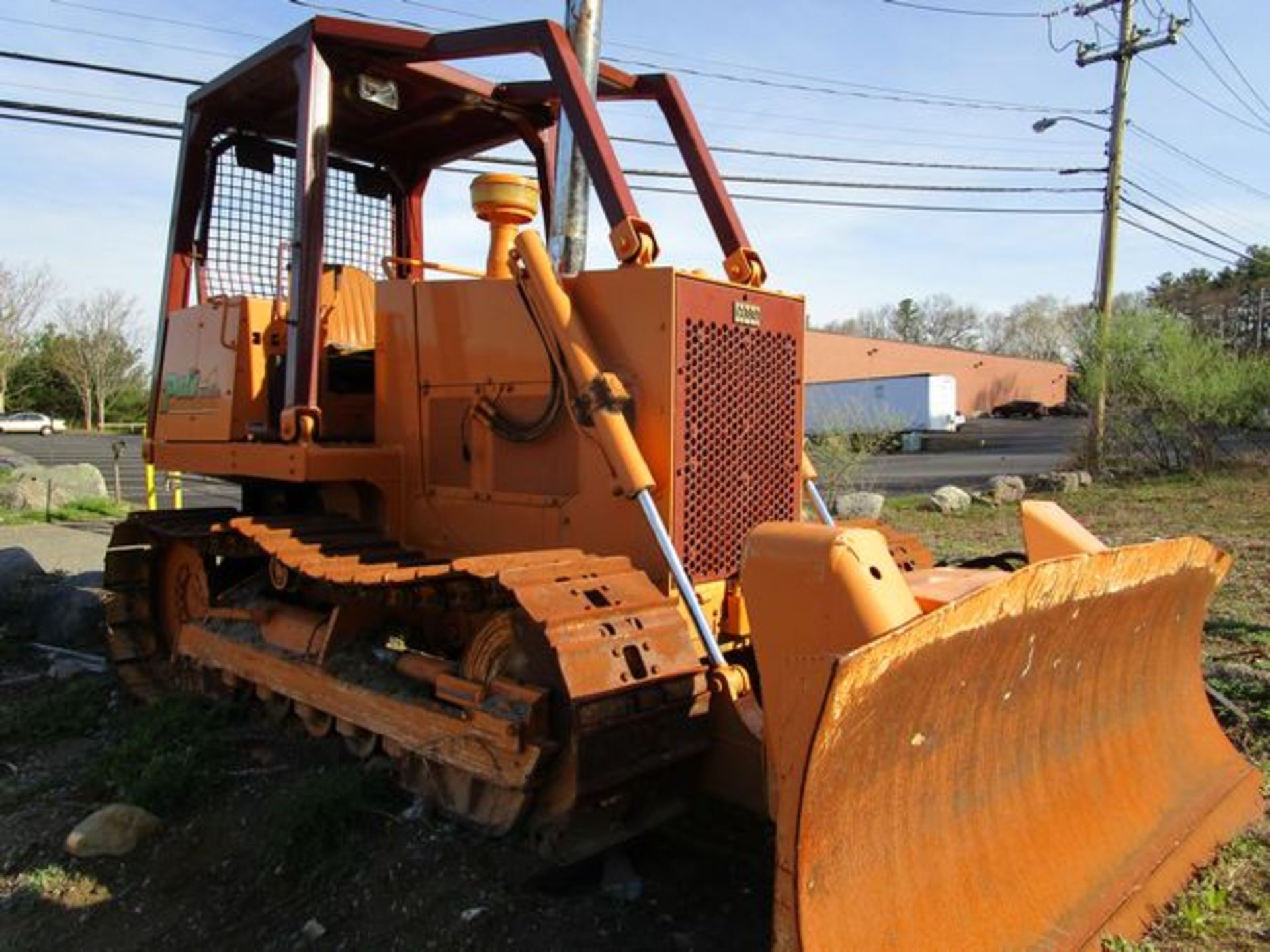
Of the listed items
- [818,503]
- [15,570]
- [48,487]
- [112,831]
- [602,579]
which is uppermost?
[818,503]

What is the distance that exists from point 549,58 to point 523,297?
37.1 inches

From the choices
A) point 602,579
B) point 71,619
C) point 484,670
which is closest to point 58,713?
point 71,619

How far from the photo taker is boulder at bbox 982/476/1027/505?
16141 mm

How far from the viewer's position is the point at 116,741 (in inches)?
197

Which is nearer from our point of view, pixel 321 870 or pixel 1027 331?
pixel 321 870

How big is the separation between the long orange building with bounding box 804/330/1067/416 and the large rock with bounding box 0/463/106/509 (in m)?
36.0

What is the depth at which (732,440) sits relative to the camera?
392 centimetres

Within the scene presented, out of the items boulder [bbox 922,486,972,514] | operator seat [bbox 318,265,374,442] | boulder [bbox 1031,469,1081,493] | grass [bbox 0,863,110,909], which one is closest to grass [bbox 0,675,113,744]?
grass [bbox 0,863,110,909]

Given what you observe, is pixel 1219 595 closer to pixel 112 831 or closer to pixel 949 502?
pixel 949 502

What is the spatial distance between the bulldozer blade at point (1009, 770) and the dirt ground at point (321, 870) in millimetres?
246

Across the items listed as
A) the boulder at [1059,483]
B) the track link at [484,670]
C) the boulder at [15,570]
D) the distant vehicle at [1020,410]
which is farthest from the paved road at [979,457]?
the track link at [484,670]

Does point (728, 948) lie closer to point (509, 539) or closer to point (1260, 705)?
point (509, 539)

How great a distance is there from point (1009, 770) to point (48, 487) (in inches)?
648

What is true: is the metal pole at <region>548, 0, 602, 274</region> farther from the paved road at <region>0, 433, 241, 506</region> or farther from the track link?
the paved road at <region>0, 433, 241, 506</region>
